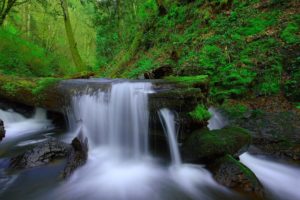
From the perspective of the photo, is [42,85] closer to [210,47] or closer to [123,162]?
[123,162]

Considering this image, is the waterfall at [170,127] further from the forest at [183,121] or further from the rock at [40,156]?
the rock at [40,156]

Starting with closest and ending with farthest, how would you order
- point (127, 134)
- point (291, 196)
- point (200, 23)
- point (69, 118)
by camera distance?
point (291, 196), point (127, 134), point (69, 118), point (200, 23)

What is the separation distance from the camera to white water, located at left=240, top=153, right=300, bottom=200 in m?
4.34

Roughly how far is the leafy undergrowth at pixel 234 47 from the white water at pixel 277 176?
251 cm

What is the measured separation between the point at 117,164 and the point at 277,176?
10.3 ft

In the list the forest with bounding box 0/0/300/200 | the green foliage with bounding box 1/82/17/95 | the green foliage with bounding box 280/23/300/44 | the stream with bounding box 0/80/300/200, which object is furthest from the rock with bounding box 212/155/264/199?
the green foliage with bounding box 1/82/17/95

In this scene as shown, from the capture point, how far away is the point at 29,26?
21.6 meters

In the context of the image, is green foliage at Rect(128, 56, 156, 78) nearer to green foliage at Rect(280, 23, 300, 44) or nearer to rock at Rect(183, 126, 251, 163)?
green foliage at Rect(280, 23, 300, 44)

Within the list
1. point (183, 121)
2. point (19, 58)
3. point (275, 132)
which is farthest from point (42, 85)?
point (19, 58)

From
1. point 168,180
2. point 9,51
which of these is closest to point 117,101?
point 168,180

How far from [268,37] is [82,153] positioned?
716 cm

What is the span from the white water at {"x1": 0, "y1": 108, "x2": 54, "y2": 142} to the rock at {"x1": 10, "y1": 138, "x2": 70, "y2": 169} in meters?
2.12

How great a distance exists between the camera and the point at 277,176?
4.86m

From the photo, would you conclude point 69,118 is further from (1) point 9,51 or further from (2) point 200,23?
(1) point 9,51
